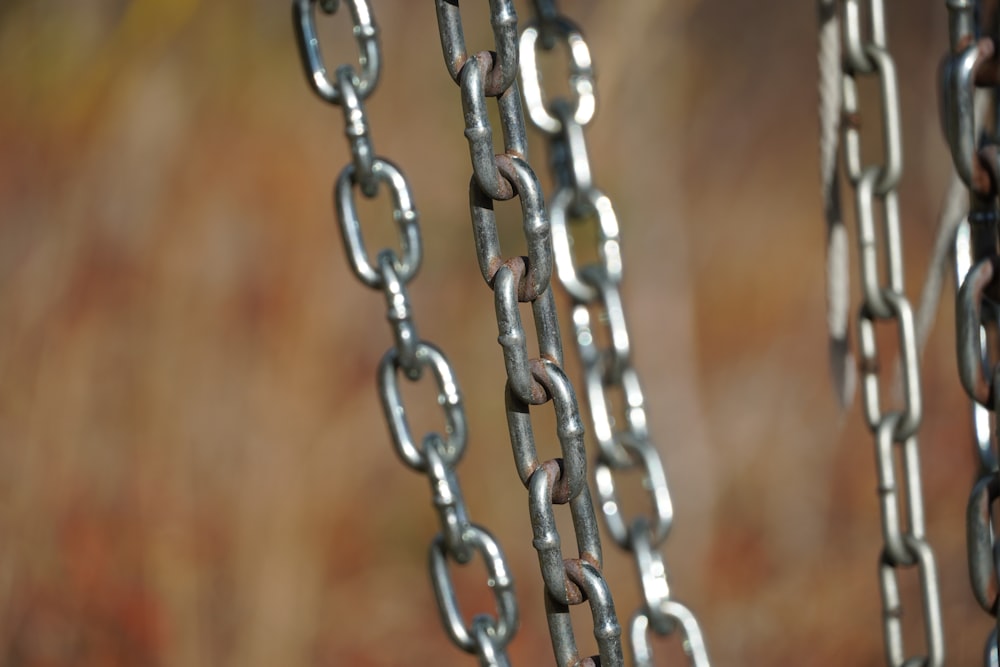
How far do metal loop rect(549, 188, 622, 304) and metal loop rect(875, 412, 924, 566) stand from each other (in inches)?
8.2

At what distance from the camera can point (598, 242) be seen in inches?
29.3

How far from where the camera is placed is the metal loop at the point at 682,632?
0.67 meters

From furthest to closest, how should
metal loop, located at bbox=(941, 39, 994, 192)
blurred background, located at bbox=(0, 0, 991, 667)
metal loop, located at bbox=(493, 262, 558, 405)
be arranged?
1. blurred background, located at bbox=(0, 0, 991, 667)
2. metal loop, located at bbox=(941, 39, 994, 192)
3. metal loop, located at bbox=(493, 262, 558, 405)

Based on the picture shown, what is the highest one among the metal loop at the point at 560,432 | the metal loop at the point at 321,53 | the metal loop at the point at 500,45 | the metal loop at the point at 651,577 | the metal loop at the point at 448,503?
the metal loop at the point at 321,53

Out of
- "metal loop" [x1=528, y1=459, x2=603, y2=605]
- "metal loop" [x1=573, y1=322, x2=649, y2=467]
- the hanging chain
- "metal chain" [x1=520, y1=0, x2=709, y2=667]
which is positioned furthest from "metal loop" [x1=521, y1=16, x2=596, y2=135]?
"metal loop" [x1=528, y1=459, x2=603, y2=605]

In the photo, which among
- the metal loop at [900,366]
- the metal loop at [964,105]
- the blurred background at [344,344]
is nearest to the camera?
the metal loop at [964,105]

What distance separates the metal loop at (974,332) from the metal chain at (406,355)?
25 centimetres

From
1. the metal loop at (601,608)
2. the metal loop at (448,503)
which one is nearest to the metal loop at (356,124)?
the metal loop at (448,503)

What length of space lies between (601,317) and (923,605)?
0.28 meters

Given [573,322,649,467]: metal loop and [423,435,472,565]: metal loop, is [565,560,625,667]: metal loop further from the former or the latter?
[573,322,649,467]: metal loop

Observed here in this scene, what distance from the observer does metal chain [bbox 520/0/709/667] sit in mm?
705

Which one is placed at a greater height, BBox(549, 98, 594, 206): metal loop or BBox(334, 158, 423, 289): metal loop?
BBox(549, 98, 594, 206): metal loop

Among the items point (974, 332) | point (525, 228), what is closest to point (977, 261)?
point (974, 332)

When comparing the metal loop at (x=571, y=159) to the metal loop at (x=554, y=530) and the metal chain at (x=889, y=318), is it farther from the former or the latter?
the metal loop at (x=554, y=530)
